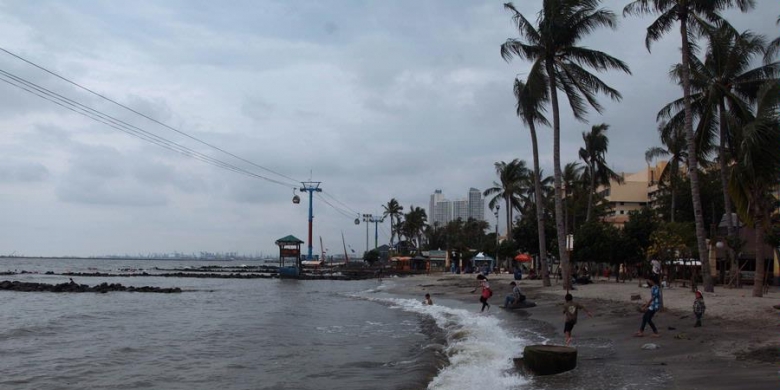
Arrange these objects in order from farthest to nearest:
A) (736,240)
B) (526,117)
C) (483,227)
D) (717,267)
Result: (483,227)
(717,267)
(526,117)
(736,240)

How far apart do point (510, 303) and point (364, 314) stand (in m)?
7.44

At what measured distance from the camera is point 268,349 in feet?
62.1

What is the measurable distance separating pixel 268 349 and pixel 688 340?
38.6 ft

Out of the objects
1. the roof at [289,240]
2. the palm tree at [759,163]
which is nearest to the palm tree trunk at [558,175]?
the palm tree at [759,163]

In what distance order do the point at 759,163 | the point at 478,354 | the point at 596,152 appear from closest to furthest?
the point at 478,354, the point at 759,163, the point at 596,152

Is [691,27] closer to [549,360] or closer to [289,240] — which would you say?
[549,360]

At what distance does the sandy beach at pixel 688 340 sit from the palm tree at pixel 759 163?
319 centimetres

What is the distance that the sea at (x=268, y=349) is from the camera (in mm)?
13484

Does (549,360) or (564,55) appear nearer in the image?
(549,360)

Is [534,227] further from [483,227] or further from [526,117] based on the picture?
[483,227]

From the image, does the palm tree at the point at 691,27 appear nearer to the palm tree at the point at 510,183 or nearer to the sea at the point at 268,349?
the sea at the point at 268,349

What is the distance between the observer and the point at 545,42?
99.2ft

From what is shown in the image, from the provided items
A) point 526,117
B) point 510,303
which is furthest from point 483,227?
point 510,303

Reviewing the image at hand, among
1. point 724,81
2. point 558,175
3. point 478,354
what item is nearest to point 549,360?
point 478,354
